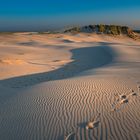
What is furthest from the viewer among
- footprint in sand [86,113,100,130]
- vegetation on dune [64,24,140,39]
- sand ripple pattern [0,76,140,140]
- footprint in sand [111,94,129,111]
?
vegetation on dune [64,24,140,39]

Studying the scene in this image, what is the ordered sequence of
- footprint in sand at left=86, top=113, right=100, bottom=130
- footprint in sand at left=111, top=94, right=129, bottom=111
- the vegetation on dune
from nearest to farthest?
footprint in sand at left=86, top=113, right=100, bottom=130
footprint in sand at left=111, top=94, right=129, bottom=111
the vegetation on dune

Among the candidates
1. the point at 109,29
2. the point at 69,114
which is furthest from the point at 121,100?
the point at 109,29

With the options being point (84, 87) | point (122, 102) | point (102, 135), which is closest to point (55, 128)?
point (102, 135)

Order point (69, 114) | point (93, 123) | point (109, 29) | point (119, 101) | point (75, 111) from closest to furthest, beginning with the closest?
1. point (93, 123)
2. point (69, 114)
3. point (75, 111)
4. point (119, 101)
5. point (109, 29)

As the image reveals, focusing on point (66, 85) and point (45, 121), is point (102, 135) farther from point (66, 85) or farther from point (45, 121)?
point (66, 85)

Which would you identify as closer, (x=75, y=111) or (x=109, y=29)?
(x=75, y=111)

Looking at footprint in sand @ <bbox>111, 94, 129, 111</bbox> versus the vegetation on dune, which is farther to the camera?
the vegetation on dune

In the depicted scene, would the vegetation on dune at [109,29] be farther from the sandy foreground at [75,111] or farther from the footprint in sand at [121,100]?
the footprint in sand at [121,100]

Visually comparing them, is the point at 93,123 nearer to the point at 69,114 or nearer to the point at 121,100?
the point at 69,114

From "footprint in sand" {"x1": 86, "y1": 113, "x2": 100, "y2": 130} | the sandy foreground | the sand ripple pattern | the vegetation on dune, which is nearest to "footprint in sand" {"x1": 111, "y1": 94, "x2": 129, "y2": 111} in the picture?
the sandy foreground

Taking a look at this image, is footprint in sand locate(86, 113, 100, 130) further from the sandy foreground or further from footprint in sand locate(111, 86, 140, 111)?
footprint in sand locate(111, 86, 140, 111)

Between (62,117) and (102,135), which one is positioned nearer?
(102,135)

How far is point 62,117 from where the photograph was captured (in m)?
5.37

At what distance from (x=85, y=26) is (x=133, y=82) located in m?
61.2
